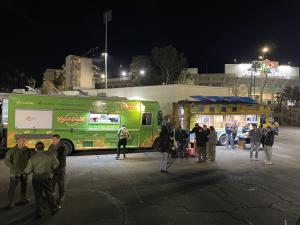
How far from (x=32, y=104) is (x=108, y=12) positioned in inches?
728

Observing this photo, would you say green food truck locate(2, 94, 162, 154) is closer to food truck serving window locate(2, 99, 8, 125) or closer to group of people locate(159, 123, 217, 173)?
food truck serving window locate(2, 99, 8, 125)

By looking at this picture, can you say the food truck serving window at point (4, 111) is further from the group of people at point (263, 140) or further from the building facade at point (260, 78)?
the building facade at point (260, 78)

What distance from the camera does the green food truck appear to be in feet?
50.3

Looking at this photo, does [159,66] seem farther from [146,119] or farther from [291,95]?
[146,119]

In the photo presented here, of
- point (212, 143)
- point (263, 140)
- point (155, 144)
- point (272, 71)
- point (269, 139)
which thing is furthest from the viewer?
point (272, 71)

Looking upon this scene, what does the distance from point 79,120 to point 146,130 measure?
3591 mm

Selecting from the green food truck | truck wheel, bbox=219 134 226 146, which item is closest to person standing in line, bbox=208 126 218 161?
the green food truck

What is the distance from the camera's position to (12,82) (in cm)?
9225

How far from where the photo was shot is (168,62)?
4653 cm

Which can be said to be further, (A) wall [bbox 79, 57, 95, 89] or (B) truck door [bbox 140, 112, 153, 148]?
(A) wall [bbox 79, 57, 95, 89]

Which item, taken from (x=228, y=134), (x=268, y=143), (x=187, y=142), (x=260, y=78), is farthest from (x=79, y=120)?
(x=260, y=78)

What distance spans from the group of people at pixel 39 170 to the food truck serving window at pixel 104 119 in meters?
8.22

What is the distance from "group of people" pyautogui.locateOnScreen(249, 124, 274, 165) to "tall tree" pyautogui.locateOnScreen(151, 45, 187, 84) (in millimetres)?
30495

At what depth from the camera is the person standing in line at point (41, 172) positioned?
24.2ft
